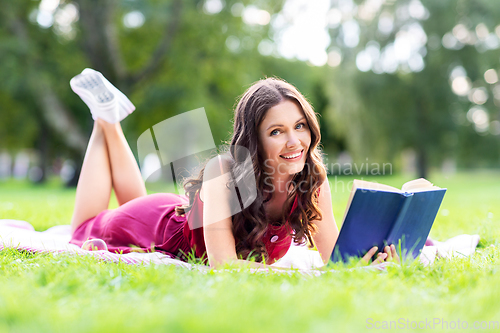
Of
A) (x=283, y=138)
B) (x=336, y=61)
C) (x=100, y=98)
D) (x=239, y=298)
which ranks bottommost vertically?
(x=239, y=298)

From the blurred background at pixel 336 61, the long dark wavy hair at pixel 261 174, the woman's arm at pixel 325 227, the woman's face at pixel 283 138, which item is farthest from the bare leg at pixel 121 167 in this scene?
the blurred background at pixel 336 61

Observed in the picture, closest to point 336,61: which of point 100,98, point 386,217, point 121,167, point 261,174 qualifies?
point 100,98

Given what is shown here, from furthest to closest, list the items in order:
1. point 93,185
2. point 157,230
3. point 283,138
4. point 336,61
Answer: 1. point 336,61
2. point 93,185
3. point 157,230
4. point 283,138

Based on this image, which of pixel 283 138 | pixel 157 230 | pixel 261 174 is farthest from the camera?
pixel 157 230

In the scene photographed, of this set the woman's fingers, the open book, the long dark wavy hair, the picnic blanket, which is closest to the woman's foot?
the picnic blanket

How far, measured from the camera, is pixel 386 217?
2.22 meters

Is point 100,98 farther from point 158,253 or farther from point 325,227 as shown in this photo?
point 325,227

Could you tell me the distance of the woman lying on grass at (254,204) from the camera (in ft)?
7.92

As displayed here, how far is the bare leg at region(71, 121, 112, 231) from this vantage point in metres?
3.45

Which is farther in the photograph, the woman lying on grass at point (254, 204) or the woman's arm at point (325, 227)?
the woman's arm at point (325, 227)

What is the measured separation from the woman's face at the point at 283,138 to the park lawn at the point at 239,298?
71cm

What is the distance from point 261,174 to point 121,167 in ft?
5.06

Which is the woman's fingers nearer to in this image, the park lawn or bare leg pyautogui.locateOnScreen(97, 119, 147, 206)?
the park lawn

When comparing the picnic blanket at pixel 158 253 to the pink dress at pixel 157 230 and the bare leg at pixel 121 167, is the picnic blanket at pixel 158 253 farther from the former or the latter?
the bare leg at pixel 121 167
